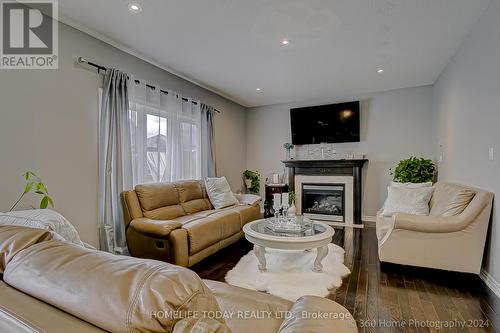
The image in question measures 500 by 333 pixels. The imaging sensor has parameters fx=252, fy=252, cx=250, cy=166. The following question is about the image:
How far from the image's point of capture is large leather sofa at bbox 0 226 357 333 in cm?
53

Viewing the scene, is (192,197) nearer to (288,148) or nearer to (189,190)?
(189,190)

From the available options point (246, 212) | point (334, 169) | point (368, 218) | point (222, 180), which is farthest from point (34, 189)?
point (368, 218)

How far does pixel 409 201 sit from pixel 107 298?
3.84m

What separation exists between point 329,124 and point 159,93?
351 cm

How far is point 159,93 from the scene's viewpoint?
3750 millimetres

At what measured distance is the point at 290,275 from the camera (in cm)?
263

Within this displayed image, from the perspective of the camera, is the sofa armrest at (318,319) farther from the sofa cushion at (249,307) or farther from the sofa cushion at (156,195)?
the sofa cushion at (156,195)

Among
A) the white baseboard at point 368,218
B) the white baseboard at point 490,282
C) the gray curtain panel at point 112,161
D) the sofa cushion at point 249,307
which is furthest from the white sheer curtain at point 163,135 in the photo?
the white baseboard at point 490,282

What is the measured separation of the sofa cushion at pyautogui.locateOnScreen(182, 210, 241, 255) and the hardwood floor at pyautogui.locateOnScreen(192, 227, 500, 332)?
0.29m

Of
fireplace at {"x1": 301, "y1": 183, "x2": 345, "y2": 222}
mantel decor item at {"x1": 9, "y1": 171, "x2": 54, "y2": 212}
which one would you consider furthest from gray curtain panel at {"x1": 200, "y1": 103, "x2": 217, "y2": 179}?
mantel decor item at {"x1": 9, "y1": 171, "x2": 54, "y2": 212}

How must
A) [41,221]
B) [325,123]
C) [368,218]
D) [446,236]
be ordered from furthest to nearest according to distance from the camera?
[325,123] → [368,218] → [446,236] → [41,221]

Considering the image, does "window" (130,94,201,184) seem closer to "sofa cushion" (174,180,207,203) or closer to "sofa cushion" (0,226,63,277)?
"sofa cushion" (174,180,207,203)

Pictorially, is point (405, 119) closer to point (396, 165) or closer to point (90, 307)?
point (396, 165)

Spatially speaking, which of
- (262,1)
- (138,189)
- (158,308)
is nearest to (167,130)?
(138,189)
